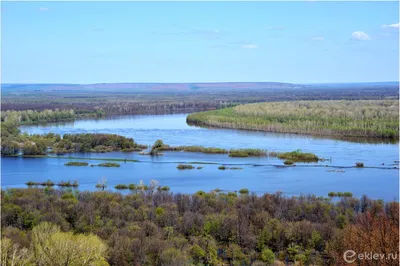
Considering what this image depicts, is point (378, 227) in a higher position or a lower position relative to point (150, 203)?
higher

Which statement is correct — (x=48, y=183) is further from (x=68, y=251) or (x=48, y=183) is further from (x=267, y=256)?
(x=68, y=251)

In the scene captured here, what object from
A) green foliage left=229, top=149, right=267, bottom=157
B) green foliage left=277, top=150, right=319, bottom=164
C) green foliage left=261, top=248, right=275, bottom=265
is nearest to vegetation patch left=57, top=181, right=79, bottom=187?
green foliage left=229, top=149, right=267, bottom=157

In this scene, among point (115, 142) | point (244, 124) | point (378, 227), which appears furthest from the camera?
point (244, 124)

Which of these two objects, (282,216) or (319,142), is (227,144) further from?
(282,216)

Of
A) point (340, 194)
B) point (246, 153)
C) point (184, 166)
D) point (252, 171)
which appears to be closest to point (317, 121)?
point (246, 153)

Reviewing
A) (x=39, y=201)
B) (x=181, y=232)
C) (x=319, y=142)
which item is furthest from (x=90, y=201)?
(x=319, y=142)

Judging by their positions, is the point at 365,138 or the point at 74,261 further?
the point at 365,138
